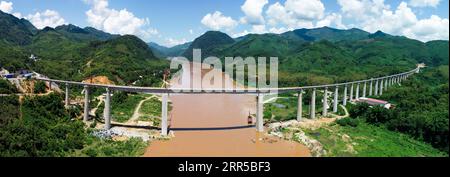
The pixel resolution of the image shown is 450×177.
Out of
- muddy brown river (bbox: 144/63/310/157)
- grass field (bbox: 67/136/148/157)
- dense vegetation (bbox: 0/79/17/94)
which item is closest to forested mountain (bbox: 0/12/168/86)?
dense vegetation (bbox: 0/79/17/94)

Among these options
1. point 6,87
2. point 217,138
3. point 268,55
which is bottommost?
point 217,138

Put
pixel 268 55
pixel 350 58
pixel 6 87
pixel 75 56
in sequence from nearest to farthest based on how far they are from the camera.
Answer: pixel 6 87, pixel 75 56, pixel 350 58, pixel 268 55

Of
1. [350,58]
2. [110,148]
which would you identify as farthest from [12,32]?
[110,148]

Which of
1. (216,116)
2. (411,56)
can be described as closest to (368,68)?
(411,56)

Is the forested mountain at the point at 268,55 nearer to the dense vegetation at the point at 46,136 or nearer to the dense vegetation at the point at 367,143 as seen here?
the dense vegetation at the point at 46,136

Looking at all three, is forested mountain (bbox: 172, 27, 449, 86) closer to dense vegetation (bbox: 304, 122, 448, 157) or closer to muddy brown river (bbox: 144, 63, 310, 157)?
muddy brown river (bbox: 144, 63, 310, 157)

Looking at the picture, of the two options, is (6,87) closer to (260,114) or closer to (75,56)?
(260,114)

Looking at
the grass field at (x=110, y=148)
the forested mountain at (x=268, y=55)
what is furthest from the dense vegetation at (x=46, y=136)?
the forested mountain at (x=268, y=55)
